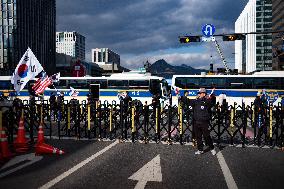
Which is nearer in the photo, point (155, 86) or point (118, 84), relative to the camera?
point (155, 86)

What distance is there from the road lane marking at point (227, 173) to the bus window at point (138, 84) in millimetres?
18712

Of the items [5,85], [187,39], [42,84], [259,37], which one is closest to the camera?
[42,84]

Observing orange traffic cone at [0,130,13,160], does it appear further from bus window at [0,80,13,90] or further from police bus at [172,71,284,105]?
bus window at [0,80,13,90]

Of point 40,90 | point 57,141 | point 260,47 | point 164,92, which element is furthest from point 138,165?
point 260,47

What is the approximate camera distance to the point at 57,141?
12.2m

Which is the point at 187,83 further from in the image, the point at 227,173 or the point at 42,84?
the point at 227,173

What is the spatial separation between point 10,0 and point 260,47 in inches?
4109

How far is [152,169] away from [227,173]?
6.05ft

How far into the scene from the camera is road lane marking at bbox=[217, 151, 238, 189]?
22.3ft

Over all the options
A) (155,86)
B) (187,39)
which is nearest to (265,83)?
(187,39)

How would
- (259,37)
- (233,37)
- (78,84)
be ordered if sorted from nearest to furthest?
(233,37), (78,84), (259,37)

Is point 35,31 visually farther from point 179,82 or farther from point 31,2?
point 179,82

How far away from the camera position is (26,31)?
96.6 m

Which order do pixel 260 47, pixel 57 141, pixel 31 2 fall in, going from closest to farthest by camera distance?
pixel 57 141, pixel 31 2, pixel 260 47
